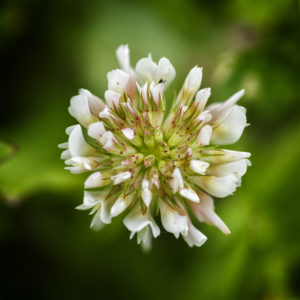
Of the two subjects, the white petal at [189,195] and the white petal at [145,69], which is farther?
the white petal at [145,69]

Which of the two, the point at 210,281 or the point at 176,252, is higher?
the point at 176,252

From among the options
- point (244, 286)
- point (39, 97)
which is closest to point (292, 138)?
point (244, 286)

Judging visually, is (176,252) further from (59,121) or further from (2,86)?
(2,86)

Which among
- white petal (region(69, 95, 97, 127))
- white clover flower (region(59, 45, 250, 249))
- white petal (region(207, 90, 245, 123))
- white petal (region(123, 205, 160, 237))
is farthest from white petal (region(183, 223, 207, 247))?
white petal (region(69, 95, 97, 127))

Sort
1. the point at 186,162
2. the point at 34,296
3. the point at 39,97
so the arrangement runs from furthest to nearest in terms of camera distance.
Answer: the point at 39,97 → the point at 34,296 → the point at 186,162

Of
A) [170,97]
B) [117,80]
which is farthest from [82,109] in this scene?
[170,97]

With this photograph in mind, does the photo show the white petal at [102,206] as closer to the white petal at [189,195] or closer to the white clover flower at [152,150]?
the white clover flower at [152,150]

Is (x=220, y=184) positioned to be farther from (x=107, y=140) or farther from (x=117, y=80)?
(x=117, y=80)

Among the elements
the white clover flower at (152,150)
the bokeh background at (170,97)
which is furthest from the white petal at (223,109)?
the bokeh background at (170,97)
